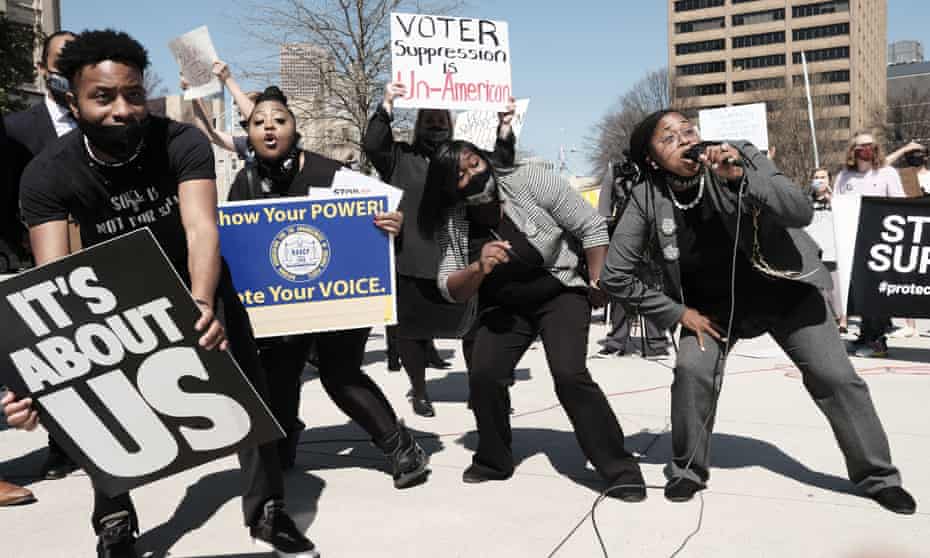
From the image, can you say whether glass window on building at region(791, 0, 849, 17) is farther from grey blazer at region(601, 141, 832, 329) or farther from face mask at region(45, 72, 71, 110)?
face mask at region(45, 72, 71, 110)

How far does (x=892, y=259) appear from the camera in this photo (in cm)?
770

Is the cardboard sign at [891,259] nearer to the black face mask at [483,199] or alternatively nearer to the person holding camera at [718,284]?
the person holding camera at [718,284]

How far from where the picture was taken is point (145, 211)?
323 centimetres

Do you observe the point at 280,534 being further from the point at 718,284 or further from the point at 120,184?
the point at 718,284

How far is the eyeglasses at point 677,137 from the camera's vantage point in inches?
153

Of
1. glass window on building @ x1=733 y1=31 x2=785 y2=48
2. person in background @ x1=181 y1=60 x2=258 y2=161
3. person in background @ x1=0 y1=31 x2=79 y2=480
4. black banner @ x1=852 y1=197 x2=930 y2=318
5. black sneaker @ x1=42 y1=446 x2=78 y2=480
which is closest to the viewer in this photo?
person in background @ x1=0 y1=31 x2=79 y2=480

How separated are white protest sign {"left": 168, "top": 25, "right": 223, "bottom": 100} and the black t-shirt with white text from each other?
7.58ft

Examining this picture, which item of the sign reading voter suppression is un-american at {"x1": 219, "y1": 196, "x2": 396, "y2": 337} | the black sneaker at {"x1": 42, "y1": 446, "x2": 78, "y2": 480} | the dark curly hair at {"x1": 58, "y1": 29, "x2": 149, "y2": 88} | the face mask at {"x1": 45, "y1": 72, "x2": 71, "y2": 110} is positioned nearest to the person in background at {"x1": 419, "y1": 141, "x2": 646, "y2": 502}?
the sign reading voter suppression is un-american at {"x1": 219, "y1": 196, "x2": 396, "y2": 337}

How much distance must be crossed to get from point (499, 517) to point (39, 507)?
7.07 feet

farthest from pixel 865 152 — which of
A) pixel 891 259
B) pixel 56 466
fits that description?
pixel 56 466

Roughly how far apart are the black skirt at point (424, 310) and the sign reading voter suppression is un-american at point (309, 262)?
39.3 inches

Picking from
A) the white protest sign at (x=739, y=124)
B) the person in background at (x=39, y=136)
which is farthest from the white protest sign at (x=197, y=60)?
the white protest sign at (x=739, y=124)

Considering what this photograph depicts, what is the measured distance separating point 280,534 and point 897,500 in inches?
99.4

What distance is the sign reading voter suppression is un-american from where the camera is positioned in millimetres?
4289
